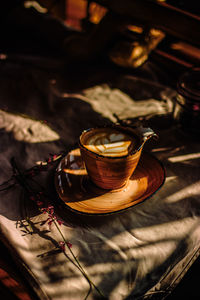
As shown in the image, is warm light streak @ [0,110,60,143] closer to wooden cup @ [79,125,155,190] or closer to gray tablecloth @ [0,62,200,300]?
gray tablecloth @ [0,62,200,300]

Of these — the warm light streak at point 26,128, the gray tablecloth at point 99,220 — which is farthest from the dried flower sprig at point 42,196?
the warm light streak at point 26,128

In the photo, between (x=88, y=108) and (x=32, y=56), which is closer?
(x=88, y=108)

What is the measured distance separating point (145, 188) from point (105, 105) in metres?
0.53

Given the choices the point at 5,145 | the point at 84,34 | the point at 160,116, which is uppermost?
the point at 84,34

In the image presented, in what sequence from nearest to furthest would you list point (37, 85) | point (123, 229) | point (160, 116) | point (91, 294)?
1. point (91, 294)
2. point (123, 229)
3. point (160, 116)
4. point (37, 85)

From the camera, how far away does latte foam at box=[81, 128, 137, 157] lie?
615 mm

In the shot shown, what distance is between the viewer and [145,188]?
0.64 meters

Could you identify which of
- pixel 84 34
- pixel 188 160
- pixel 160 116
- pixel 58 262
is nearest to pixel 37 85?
pixel 84 34

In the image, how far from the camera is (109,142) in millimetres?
645

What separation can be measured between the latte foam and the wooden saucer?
0.31ft

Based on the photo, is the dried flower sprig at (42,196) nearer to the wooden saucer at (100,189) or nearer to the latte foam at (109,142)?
the wooden saucer at (100,189)

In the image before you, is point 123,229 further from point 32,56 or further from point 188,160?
point 32,56

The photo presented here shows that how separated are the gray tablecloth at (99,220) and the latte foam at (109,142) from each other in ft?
0.50

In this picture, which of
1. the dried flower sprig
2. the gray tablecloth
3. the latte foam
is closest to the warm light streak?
the gray tablecloth
